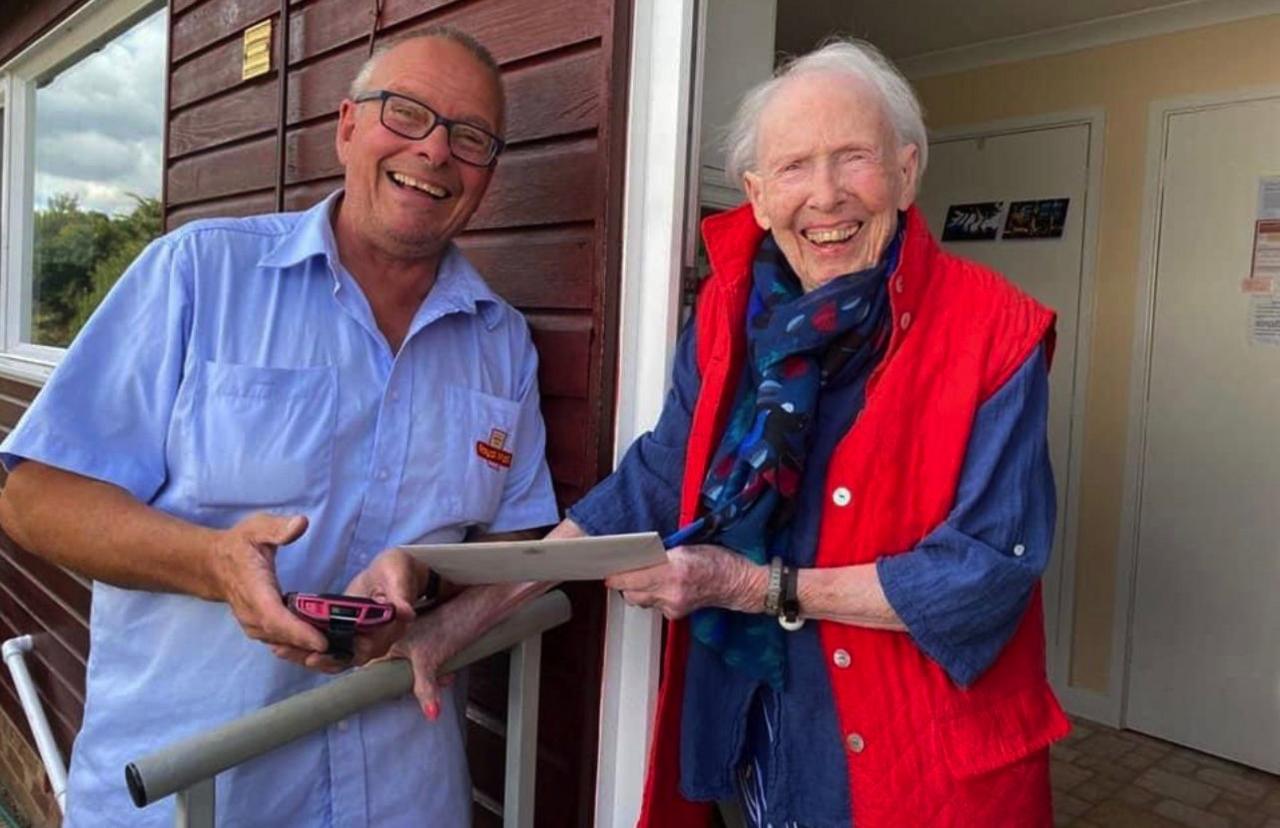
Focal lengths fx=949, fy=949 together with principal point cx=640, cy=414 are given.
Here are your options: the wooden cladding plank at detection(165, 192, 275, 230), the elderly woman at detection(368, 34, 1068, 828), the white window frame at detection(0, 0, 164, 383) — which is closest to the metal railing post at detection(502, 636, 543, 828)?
the elderly woman at detection(368, 34, 1068, 828)

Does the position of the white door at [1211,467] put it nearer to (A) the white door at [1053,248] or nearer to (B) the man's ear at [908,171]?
(A) the white door at [1053,248]

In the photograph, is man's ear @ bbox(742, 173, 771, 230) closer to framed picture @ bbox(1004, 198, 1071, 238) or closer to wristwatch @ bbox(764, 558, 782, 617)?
wristwatch @ bbox(764, 558, 782, 617)

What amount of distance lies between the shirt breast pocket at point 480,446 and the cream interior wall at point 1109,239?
8.95ft

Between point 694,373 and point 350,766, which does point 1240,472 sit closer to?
point 694,373

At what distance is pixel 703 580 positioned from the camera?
3.85ft

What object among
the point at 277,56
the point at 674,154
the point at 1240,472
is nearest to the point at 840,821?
the point at 674,154

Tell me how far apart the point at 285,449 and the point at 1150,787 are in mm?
3002

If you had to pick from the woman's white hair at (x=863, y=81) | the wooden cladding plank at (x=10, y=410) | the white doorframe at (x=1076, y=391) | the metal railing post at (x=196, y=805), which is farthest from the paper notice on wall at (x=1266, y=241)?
the wooden cladding plank at (x=10, y=410)

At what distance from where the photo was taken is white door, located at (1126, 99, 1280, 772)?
3.08 metres

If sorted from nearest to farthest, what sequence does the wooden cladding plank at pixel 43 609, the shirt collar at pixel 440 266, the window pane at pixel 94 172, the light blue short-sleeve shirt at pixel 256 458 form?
the light blue short-sleeve shirt at pixel 256 458, the shirt collar at pixel 440 266, the wooden cladding plank at pixel 43 609, the window pane at pixel 94 172

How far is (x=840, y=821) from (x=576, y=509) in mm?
548

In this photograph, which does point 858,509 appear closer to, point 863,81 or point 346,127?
point 863,81

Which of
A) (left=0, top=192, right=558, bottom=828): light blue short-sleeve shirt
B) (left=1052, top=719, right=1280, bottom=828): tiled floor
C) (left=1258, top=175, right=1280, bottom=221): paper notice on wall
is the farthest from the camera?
(left=1258, top=175, right=1280, bottom=221): paper notice on wall

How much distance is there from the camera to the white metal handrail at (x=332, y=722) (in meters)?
0.97
